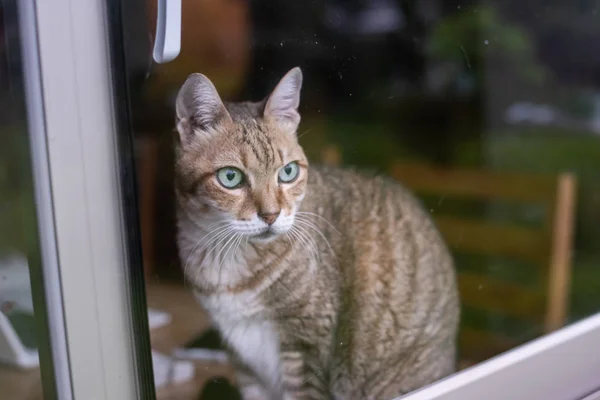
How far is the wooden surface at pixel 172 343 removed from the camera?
59 centimetres

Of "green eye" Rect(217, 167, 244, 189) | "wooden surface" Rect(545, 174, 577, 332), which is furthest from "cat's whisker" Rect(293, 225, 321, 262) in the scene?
"wooden surface" Rect(545, 174, 577, 332)

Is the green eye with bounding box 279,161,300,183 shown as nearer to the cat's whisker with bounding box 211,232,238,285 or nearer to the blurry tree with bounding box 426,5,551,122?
the cat's whisker with bounding box 211,232,238,285

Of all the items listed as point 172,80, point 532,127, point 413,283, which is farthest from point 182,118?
point 532,127

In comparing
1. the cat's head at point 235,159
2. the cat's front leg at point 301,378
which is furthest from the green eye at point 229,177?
the cat's front leg at point 301,378

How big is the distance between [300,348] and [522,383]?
0.35 m

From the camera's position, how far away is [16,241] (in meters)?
0.55

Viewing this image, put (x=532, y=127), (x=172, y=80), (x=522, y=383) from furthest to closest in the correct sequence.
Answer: (x=532, y=127), (x=522, y=383), (x=172, y=80)

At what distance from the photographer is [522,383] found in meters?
0.86

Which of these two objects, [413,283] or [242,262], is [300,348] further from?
[413,283]

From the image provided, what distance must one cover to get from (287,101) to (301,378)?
0.36 meters

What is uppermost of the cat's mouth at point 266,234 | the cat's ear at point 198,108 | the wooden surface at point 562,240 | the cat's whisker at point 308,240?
the cat's ear at point 198,108

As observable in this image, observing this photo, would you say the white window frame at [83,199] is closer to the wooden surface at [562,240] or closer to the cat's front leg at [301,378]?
the cat's front leg at [301,378]

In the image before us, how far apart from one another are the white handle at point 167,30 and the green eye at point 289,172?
0.18 meters

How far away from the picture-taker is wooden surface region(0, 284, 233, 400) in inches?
23.2
